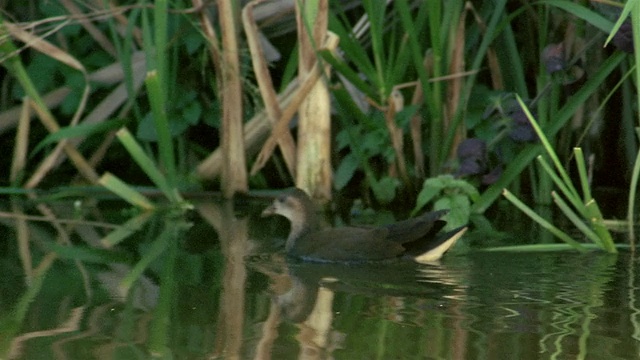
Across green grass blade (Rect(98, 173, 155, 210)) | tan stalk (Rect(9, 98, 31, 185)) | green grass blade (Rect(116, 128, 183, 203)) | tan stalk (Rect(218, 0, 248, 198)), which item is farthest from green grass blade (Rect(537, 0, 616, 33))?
tan stalk (Rect(9, 98, 31, 185))

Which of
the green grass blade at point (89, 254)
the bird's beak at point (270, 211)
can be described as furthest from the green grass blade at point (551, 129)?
the green grass blade at point (89, 254)

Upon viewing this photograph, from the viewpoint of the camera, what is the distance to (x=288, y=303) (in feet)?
13.0

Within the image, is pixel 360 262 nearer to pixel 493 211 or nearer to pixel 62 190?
pixel 493 211

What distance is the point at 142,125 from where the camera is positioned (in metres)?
6.27

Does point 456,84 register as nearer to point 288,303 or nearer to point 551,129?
point 551,129

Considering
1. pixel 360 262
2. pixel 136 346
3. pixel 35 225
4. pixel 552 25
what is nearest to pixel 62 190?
pixel 35 225

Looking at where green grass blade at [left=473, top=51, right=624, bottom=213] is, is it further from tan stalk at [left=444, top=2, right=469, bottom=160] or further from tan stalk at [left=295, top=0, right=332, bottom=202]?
tan stalk at [left=295, top=0, right=332, bottom=202]

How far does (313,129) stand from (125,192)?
91 cm

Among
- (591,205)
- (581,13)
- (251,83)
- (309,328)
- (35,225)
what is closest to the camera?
(309,328)

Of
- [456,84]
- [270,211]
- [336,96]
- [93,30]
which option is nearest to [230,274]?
[270,211]

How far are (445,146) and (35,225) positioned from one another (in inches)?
72.0

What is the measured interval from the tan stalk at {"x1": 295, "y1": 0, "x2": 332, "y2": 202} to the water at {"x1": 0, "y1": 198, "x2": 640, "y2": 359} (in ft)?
2.18

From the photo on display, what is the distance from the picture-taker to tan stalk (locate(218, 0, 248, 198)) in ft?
19.6

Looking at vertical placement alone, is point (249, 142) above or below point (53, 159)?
above
